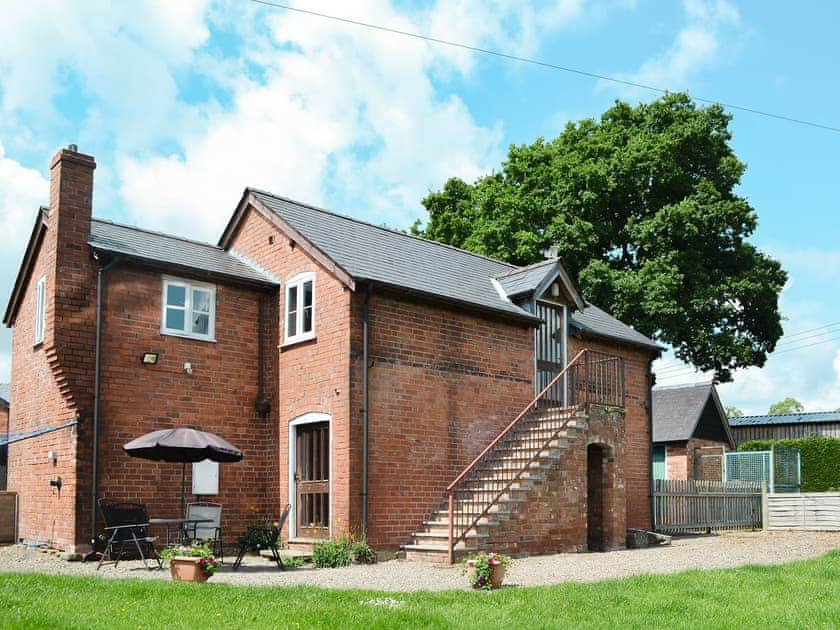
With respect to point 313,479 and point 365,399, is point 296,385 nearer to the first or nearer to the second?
point 313,479

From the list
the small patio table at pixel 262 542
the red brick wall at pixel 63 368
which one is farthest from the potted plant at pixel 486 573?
the red brick wall at pixel 63 368

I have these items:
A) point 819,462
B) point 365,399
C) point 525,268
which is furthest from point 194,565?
point 819,462

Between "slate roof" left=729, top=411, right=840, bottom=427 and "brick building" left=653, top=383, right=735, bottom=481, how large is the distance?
1127 millimetres

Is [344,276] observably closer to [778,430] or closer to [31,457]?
[31,457]

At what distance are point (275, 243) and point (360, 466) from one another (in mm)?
5604

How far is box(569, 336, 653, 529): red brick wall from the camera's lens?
22812 mm

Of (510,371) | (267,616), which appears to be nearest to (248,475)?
(510,371)

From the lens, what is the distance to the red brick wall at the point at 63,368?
619 inches

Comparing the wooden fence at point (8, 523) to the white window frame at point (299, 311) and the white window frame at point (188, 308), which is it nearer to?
the white window frame at point (188, 308)

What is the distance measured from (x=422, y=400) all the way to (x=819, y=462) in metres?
18.0

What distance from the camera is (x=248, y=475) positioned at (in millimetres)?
17953

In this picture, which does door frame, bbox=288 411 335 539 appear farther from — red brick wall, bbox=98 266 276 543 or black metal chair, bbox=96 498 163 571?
black metal chair, bbox=96 498 163 571

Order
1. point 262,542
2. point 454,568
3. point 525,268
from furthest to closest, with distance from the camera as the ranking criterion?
point 525,268 < point 262,542 < point 454,568

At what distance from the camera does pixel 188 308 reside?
57.8 ft
